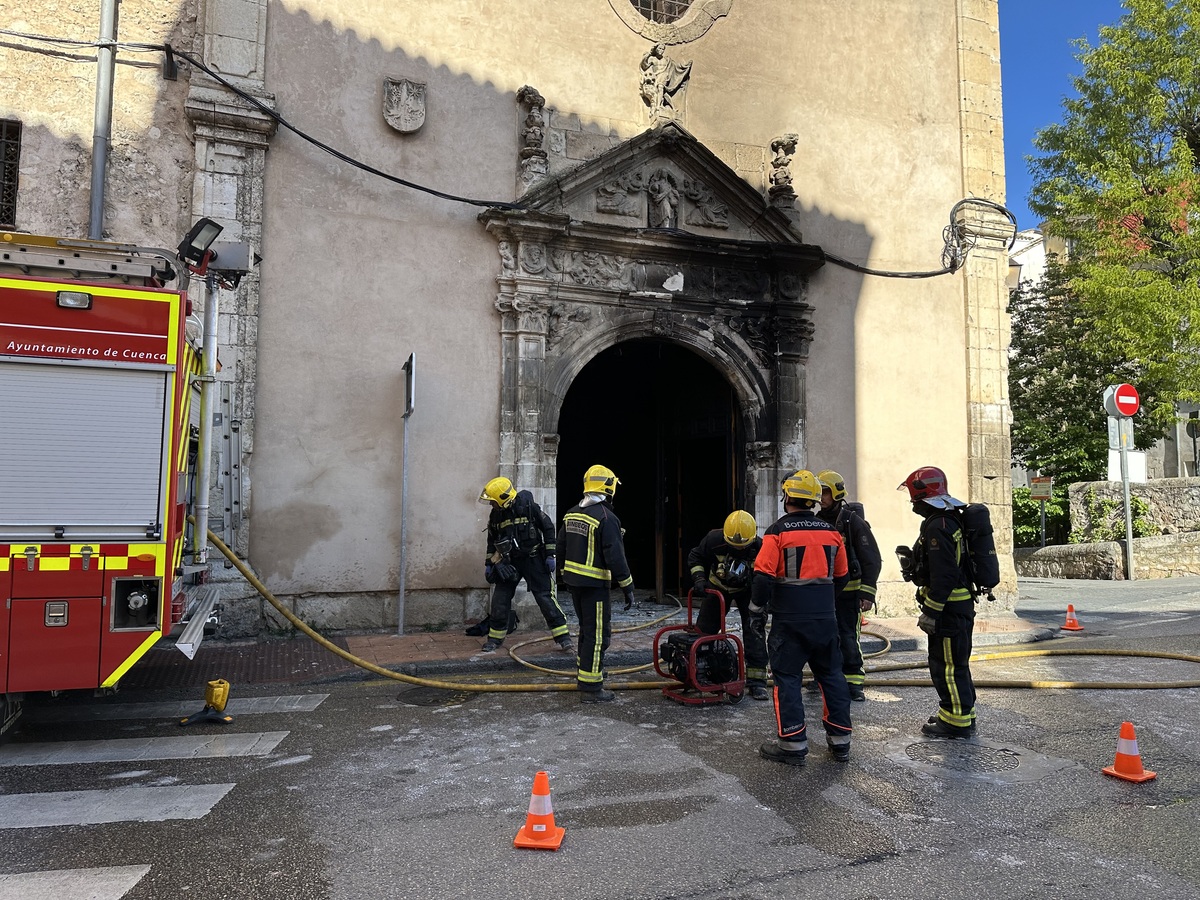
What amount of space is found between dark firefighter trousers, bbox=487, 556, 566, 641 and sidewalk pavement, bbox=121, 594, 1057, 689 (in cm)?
23

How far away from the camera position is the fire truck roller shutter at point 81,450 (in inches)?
202

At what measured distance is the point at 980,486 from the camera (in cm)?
1229

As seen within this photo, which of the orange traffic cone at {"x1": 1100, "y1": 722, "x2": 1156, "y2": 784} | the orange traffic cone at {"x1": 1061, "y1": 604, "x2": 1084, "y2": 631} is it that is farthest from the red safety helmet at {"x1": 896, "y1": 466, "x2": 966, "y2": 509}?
the orange traffic cone at {"x1": 1061, "y1": 604, "x2": 1084, "y2": 631}

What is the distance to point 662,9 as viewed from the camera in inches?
453

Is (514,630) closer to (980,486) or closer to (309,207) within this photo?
(309,207)

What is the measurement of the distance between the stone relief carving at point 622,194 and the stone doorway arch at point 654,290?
0.05 feet

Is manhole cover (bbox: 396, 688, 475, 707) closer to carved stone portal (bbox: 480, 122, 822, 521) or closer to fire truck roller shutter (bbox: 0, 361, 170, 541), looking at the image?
fire truck roller shutter (bbox: 0, 361, 170, 541)

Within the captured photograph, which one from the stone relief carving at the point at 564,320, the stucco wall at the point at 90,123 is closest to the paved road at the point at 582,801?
the stone relief carving at the point at 564,320

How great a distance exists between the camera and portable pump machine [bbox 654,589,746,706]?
21.0 ft

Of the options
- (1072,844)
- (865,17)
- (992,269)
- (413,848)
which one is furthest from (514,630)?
(865,17)

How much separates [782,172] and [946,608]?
24.8 feet

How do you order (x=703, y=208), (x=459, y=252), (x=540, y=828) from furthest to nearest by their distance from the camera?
1. (x=703, y=208)
2. (x=459, y=252)
3. (x=540, y=828)

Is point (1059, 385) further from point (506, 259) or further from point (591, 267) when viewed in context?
point (506, 259)

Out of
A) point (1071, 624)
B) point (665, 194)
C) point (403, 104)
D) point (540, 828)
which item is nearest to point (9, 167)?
point (403, 104)
